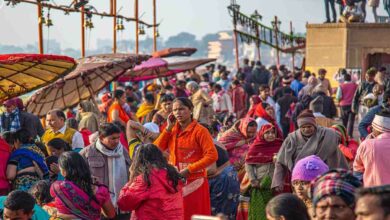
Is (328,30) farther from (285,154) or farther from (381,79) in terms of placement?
(285,154)

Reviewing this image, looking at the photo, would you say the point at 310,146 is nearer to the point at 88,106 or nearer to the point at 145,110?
the point at 88,106

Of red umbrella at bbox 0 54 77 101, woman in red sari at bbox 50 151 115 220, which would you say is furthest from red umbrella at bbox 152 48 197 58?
woman in red sari at bbox 50 151 115 220

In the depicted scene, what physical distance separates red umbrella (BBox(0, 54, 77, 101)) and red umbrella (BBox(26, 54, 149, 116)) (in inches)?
139

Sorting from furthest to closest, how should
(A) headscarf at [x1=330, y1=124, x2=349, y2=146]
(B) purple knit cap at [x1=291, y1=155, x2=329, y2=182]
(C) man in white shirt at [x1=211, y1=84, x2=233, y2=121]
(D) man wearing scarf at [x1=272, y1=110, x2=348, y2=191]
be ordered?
(C) man in white shirt at [x1=211, y1=84, x2=233, y2=121] < (A) headscarf at [x1=330, y1=124, x2=349, y2=146] < (D) man wearing scarf at [x1=272, y1=110, x2=348, y2=191] < (B) purple knit cap at [x1=291, y1=155, x2=329, y2=182]

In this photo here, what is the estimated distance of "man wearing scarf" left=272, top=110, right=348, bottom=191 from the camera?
10109mm

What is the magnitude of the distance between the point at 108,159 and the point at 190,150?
0.75 m

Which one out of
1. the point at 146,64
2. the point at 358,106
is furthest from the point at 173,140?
the point at 146,64

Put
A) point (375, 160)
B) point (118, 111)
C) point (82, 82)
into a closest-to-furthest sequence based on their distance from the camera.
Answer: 1. point (375, 160)
2. point (118, 111)
3. point (82, 82)

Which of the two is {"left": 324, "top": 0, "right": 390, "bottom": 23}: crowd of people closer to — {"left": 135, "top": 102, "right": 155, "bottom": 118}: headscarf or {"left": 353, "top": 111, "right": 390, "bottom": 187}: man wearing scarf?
{"left": 135, "top": 102, "right": 155, "bottom": 118}: headscarf

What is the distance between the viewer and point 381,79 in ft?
59.5

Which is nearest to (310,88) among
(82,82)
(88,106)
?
(82,82)

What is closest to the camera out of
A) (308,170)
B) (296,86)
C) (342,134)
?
(308,170)

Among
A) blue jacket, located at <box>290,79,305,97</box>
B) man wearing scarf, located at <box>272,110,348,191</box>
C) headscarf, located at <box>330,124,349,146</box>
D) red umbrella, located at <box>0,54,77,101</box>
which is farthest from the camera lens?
blue jacket, located at <box>290,79,305,97</box>

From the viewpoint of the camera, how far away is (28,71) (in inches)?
437
